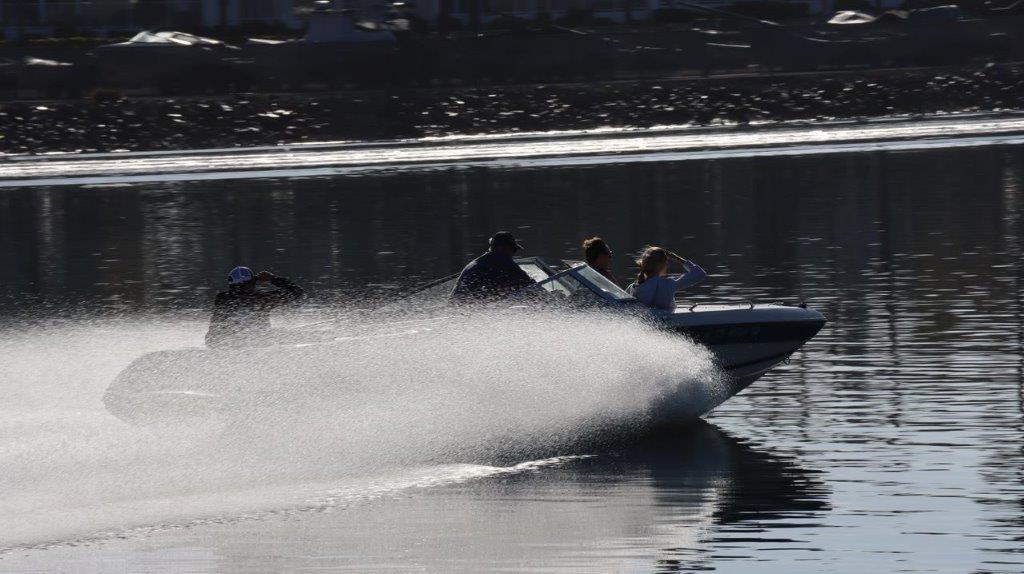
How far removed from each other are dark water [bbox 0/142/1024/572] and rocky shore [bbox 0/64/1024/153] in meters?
17.9

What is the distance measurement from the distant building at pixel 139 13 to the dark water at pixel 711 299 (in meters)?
44.7

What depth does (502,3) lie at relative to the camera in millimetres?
94375

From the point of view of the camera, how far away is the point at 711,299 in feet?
78.5

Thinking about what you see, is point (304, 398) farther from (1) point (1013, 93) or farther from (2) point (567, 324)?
(1) point (1013, 93)

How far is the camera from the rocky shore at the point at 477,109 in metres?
66.2

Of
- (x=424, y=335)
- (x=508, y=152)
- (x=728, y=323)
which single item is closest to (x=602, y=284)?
(x=728, y=323)

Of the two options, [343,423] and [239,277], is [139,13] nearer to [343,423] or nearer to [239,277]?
[239,277]

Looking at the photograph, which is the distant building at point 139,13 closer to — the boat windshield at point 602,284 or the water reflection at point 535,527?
the boat windshield at point 602,284

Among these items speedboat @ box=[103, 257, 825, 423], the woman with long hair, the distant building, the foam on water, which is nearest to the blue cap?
speedboat @ box=[103, 257, 825, 423]

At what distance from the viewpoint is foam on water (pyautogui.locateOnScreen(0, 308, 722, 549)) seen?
13430 mm

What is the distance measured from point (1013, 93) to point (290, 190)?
1295 inches

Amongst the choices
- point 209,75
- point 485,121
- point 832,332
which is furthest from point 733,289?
point 209,75

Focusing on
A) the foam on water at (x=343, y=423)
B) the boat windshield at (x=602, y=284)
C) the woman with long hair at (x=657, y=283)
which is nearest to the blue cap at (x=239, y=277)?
the foam on water at (x=343, y=423)

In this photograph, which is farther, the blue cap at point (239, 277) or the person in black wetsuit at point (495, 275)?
the person in black wetsuit at point (495, 275)
